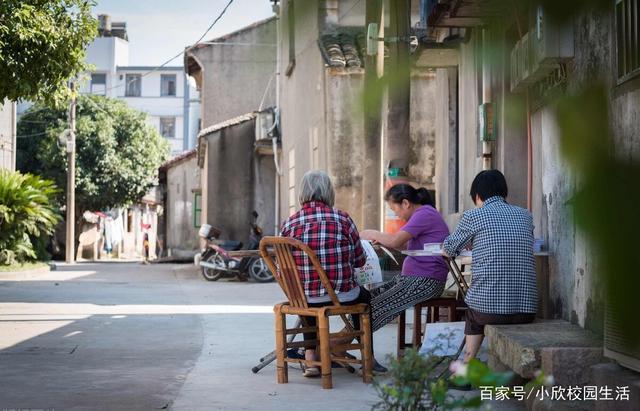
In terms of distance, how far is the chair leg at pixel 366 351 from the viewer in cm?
579

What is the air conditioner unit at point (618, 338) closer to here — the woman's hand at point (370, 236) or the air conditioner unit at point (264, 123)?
the woman's hand at point (370, 236)

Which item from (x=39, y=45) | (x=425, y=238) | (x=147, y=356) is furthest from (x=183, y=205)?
(x=425, y=238)

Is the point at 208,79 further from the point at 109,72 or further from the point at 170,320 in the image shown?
the point at 109,72

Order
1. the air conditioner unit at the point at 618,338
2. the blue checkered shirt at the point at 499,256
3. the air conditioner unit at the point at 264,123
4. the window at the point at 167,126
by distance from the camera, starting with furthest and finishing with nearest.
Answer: the window at the point at 167,126 → the air conditioner unit at the point at 264,123 → the blue checkered shirt at the point at 499,256 → the air conditioner unit at the point at 618,338

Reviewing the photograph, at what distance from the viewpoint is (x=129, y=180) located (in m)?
39.3

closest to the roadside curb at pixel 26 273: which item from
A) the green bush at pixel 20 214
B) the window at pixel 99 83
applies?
the green bush at pixel 20 214

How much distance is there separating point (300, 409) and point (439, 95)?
6261mm

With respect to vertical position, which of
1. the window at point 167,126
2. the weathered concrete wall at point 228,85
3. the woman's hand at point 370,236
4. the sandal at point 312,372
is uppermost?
the window at point 167,126

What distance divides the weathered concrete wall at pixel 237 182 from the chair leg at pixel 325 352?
1846 cm

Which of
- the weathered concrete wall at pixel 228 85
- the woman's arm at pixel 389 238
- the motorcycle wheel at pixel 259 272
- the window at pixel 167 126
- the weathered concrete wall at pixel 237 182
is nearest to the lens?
the woman's arm at pixel 389 238

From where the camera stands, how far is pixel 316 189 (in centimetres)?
606

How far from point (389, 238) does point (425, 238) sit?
31 cm

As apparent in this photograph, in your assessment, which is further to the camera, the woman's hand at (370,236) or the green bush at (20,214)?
the green bush at (20,214)

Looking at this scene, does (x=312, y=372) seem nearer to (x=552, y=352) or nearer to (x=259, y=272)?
(x=552, y=352)
